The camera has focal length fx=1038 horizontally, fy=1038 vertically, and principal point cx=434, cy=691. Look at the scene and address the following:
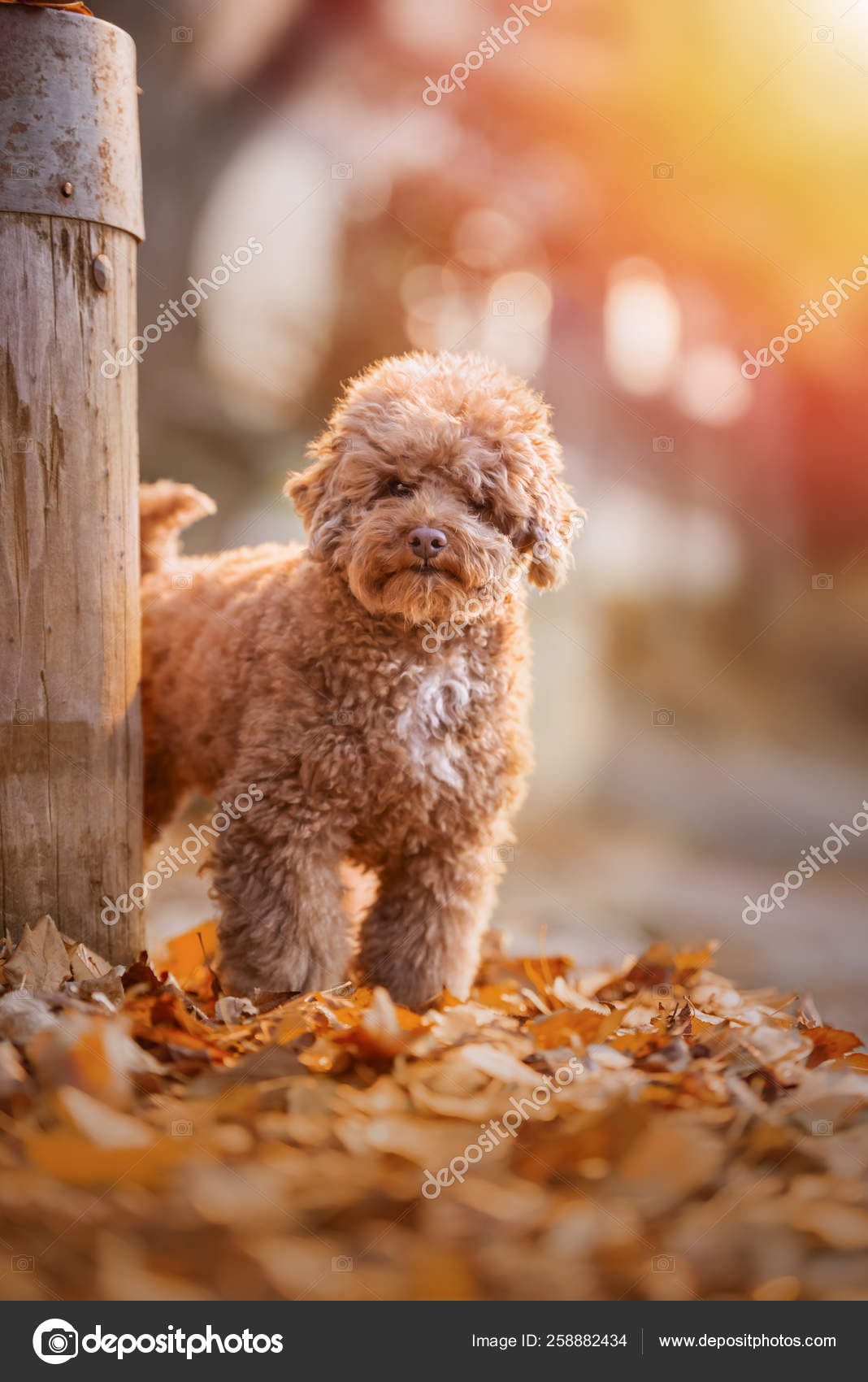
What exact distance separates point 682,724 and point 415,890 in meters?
5.10

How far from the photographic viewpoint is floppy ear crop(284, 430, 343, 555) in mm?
3340

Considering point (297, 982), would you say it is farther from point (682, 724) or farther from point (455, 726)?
point (682, 724)

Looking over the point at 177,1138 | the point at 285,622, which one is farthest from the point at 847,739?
the point at 177,1138

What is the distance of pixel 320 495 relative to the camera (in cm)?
350

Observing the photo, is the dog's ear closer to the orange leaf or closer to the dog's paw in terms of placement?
the dog's paw

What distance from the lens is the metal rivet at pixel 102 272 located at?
309cm

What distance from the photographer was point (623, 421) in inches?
307

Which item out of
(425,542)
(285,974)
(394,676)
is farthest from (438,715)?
(285,974)

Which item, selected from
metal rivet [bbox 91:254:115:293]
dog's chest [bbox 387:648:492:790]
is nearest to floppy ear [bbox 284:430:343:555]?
dog's chest [bbox 387:648:492:790]
